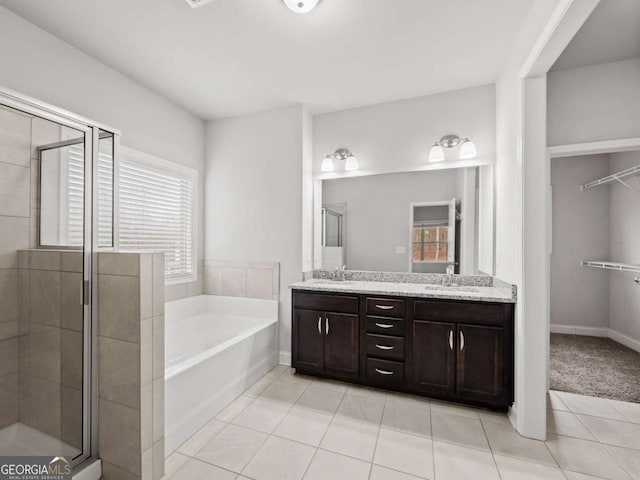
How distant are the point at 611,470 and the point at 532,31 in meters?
2.57

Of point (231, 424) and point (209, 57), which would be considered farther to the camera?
point (209, 57)

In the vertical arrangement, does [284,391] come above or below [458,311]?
below

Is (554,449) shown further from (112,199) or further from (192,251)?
(192,251)

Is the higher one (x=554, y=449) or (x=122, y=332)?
(x=122, y=332)

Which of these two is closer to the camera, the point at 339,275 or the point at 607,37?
the point at 607,37

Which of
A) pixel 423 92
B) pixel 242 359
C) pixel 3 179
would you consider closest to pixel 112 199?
pixel 3 179

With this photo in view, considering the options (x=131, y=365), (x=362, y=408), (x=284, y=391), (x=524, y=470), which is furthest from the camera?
(x=284, y=391)

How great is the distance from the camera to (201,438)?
186cm

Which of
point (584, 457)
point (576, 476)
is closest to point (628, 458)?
point (584, 457)

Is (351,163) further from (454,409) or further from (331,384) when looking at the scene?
(454,409)

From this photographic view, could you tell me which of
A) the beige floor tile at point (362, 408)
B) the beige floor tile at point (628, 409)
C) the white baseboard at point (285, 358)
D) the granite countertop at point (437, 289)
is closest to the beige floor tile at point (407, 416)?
the beige floor tile at point (362, 408)

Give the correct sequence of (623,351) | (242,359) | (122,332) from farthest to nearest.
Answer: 1. (623,351)
2. (242,359)
3. (122,332)

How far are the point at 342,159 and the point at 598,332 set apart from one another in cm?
393

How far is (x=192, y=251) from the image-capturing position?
328 cm
